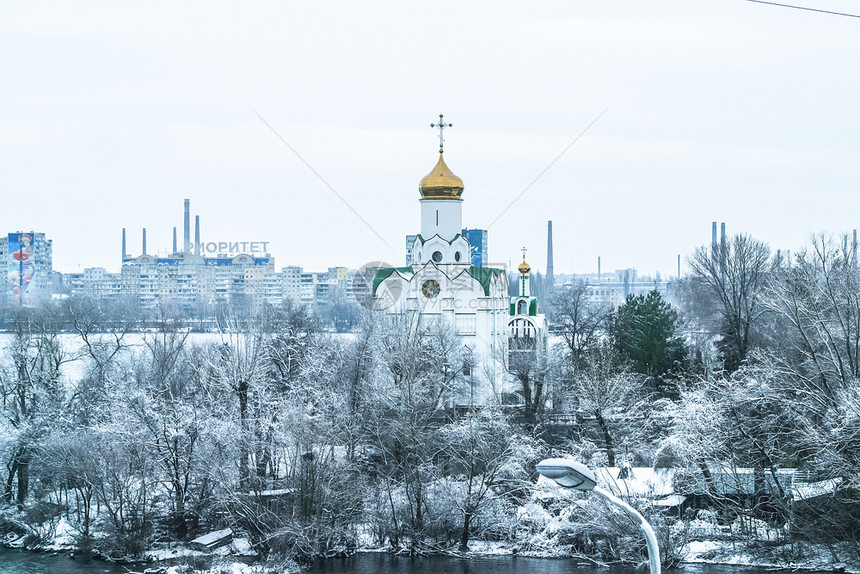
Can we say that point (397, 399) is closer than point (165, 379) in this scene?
Yes

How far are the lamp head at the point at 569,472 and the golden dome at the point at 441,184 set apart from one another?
26.6m

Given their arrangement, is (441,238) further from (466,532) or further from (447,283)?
(466,532)

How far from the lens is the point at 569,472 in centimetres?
657

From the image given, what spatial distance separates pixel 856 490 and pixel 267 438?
11732 mm

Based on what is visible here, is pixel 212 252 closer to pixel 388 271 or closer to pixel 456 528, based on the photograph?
pixel 388 271

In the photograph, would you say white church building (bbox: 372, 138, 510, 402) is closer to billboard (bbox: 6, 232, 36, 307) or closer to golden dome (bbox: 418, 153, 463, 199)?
golden dome (bbox: 418, 153, 463, 199)

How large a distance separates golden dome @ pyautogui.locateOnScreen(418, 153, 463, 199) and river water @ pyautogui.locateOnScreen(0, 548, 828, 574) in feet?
52.5

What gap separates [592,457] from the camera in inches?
863

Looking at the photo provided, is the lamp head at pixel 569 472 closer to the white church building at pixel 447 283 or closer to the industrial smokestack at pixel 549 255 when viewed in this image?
the white church building at pixel 447 283

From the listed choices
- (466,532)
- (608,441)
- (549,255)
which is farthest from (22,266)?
(466,532)

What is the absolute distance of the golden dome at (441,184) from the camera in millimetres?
32844

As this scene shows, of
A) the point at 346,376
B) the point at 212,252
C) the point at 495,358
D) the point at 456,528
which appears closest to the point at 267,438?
the point at 456,528

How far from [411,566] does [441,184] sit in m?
16.8

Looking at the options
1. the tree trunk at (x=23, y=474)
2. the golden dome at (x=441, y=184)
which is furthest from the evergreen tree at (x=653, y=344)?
the tree trunk at (x=23, y=474)
